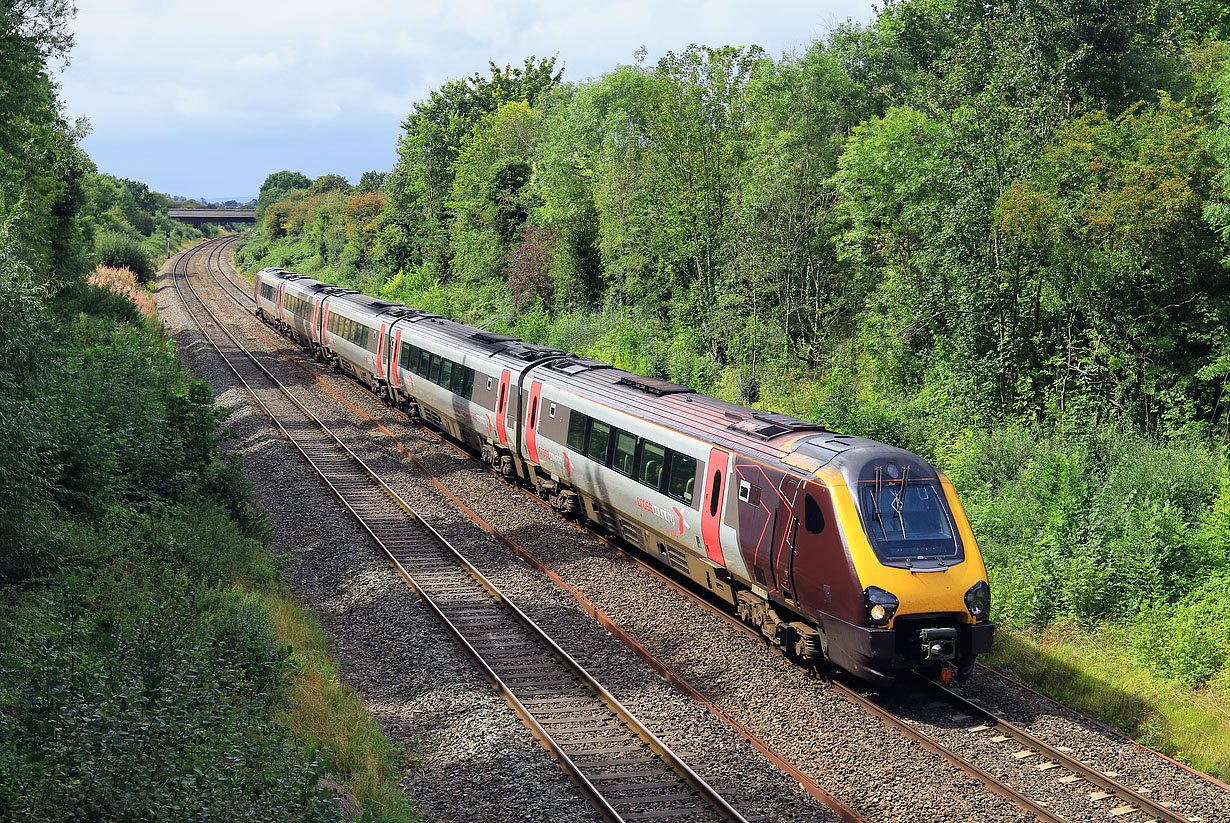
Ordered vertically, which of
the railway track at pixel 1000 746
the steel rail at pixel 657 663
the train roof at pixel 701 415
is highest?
the train roof at pixel 701 415

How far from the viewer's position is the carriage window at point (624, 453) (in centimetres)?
1472

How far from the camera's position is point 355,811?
26.3 feet

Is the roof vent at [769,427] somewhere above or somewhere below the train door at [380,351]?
above

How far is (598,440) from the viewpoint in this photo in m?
15.8

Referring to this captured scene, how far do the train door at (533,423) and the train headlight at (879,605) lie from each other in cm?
917

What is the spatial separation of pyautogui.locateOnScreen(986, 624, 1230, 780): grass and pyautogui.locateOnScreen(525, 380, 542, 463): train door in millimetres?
9085

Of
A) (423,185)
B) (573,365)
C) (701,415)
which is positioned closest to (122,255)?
(423,185)

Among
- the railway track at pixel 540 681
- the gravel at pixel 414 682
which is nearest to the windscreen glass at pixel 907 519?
the railway track at pixel 540 681

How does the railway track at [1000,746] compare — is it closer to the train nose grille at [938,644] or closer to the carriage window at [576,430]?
the train nose grille at [938,644]

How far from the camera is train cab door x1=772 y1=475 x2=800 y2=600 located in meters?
11.1

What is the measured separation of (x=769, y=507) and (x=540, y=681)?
11.7ft

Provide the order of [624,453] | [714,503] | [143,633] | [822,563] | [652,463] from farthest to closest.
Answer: [624,453] → [652,463] → [714,503] → [822,563] → [143,633]

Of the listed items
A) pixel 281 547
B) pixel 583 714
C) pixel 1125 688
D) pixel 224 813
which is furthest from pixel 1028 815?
pixel 281 547

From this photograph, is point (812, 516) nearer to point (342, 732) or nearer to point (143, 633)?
point (342, 732)
